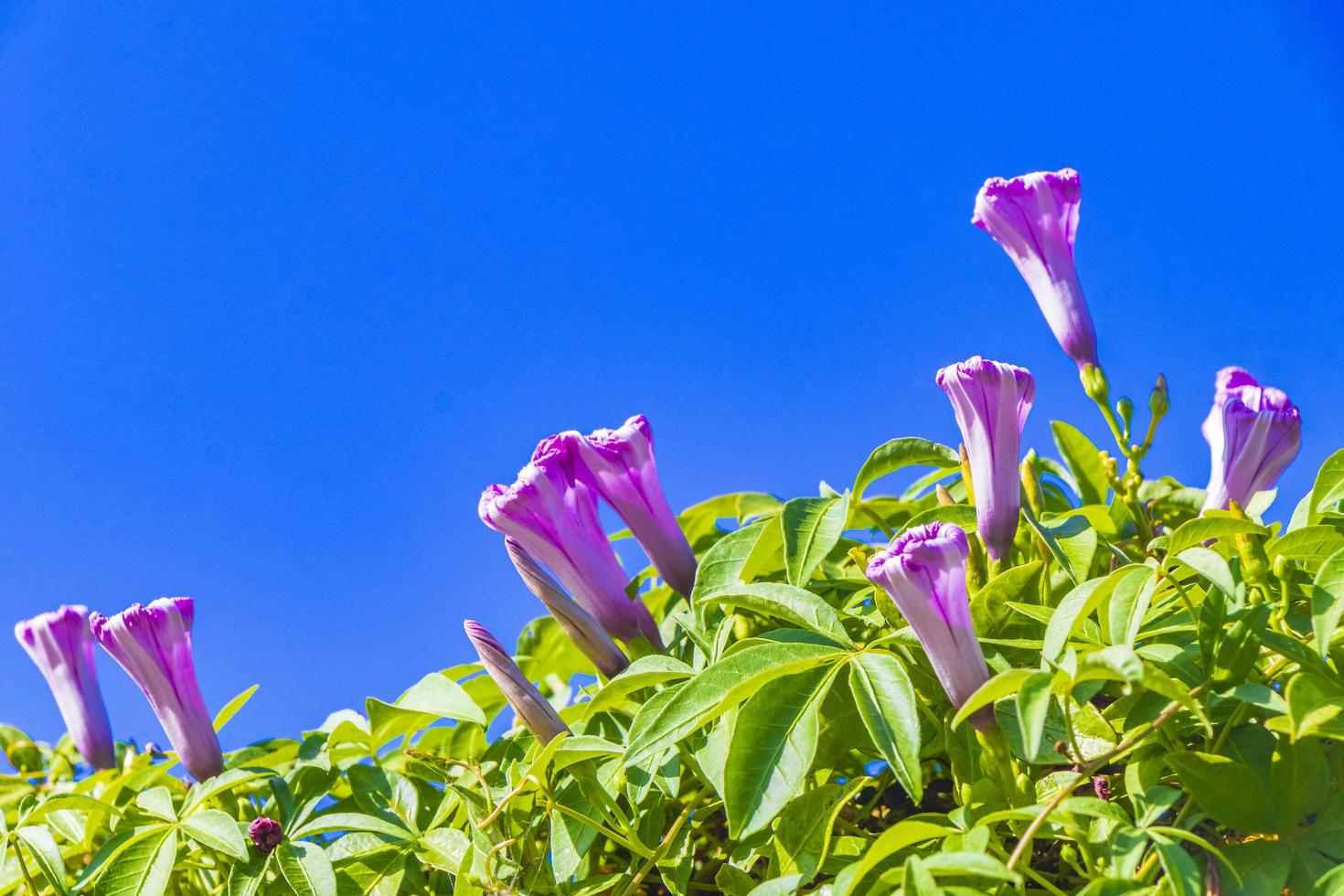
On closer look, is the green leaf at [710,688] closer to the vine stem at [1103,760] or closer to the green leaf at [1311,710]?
the vine stem at [1103,760]

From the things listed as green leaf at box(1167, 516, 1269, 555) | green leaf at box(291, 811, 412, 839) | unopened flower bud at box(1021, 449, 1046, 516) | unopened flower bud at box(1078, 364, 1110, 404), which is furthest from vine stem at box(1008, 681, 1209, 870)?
green leaf at box(291, 811, 412, 839)

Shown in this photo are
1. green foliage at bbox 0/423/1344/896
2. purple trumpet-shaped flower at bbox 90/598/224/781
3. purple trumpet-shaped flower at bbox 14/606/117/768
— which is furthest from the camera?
purple trumpet-shaped flower at bbox 14/606/117/768

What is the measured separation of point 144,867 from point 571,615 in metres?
0.49

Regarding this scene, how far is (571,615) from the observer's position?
1127 mm

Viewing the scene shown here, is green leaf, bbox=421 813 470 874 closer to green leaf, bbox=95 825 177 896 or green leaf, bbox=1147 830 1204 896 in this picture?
green leaf, bbox=95 825 177 896

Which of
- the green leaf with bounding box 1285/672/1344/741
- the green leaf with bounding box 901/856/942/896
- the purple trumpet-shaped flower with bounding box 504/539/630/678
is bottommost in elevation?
the green leaf with bounding box 901/856/942/896

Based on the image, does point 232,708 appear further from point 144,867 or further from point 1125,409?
point 1125,409

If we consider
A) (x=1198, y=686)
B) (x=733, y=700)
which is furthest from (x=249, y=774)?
(x=1198, y=686)

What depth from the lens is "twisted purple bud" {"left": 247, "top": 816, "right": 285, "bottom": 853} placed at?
116cm

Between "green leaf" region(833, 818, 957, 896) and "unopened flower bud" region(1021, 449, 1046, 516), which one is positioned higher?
"unopened flower bud" region(1021, 449, 1046, 516)

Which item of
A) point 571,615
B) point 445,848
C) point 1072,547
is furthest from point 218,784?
point 1072,547

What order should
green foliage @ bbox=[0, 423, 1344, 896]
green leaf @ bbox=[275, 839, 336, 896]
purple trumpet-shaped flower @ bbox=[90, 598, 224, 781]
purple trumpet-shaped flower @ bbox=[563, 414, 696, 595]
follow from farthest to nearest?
purple trumpet-shaped flower @ bbox=[90, 598, 224, 781] → purple trumpet-shaped flower @ bbox=[563, 414, 696, 595] → green leaf @ bbox=[275, 839, 336, 896] → green foliage @ bbox=[0, 423, 1344, 896]

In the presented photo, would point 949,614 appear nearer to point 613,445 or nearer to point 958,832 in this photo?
point 958,832

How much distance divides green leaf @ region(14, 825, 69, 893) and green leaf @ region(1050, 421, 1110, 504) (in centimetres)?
121
